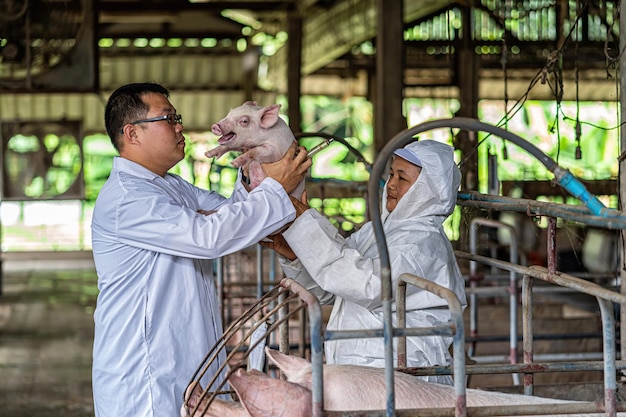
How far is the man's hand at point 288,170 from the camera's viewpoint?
9.21ft

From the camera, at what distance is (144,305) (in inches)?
113

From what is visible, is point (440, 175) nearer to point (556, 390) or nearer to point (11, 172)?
point (556, 390)

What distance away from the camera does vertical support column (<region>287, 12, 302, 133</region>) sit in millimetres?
12414

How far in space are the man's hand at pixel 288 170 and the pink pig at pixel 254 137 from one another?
0.11ft

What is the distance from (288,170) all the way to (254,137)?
17 cm

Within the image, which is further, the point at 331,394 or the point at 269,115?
the point at 269,115

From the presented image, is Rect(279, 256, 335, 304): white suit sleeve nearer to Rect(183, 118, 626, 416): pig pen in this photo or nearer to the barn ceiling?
Rect(183, 118, 626, 416): pig pen

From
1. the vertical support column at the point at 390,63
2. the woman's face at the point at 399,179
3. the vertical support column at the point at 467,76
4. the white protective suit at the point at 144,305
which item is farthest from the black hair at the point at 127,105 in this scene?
the vertical support column at the point at 390,63

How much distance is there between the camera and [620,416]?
244cm

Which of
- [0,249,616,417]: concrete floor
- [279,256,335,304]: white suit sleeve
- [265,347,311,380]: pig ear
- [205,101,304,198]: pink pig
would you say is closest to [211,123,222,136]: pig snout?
[205,101,304,198]: pink pig

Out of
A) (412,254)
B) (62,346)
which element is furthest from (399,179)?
(62,346)

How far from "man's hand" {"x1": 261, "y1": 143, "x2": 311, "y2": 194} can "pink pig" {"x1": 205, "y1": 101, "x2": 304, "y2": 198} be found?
34 mm

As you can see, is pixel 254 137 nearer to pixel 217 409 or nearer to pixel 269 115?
pixel 269 115

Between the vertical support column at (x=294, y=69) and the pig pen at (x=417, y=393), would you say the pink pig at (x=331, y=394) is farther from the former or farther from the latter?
the vertical support column at (x=294, y=69)
